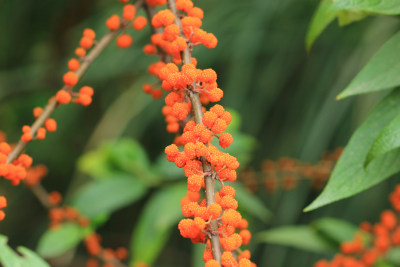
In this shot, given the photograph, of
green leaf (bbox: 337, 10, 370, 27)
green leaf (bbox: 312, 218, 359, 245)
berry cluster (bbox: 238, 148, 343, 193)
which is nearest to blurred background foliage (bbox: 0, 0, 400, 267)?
berry cluster (bbox: 238, 148, 343, 193)

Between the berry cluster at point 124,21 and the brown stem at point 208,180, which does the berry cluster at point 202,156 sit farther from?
the berry cluster at point 124,21

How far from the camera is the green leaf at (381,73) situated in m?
0.59

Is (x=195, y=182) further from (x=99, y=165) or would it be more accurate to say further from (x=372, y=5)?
(x=99, y=165)

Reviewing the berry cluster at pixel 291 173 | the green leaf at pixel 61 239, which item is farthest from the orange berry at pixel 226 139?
the berry cluster at pixel 291 173

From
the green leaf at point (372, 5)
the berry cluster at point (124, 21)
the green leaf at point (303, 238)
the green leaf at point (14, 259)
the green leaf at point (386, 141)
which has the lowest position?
the green leaf at point (14, 259)

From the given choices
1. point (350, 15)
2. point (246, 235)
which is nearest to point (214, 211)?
point (246, 235)

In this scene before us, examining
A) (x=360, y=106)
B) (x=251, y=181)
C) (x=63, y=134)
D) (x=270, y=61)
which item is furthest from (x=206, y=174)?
(x=63, y=134)

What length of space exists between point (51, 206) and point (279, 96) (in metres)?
1.05

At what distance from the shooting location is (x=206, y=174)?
0.48 metres

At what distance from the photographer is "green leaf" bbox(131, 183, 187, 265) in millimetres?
1116

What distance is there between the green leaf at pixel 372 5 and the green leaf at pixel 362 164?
11 centimetres

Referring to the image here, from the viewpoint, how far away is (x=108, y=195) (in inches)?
46.2

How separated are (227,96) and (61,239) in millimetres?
939

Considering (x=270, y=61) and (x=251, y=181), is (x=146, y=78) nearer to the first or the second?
(x=270, y=61)
